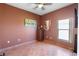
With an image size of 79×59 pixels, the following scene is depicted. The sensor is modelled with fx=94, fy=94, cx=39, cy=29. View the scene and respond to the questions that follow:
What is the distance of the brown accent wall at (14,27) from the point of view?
7.17ft

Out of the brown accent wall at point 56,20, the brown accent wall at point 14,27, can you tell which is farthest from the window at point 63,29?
the brown accent wall at point 14,27

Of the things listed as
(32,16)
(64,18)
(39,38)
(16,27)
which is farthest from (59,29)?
(16,27)

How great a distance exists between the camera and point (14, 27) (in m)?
2.26

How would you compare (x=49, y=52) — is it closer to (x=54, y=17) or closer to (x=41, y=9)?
(x=54, y=17)

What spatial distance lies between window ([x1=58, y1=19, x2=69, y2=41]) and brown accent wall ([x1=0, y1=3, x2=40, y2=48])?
1.82 feet

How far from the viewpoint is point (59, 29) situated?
6.99ft

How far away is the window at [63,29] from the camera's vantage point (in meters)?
2.04

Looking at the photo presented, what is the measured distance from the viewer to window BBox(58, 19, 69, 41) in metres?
2.04

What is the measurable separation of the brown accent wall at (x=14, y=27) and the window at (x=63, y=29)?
0.55 m

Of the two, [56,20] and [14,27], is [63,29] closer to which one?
[56,20]

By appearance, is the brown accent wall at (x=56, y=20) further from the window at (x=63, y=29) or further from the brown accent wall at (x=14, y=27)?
the brown accent wall at (x=14, y=27)

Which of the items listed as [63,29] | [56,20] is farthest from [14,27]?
[63,29]

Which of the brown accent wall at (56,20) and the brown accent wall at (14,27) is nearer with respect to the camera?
the brown accent wall at (56,20)

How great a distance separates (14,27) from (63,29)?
1.15 meters
